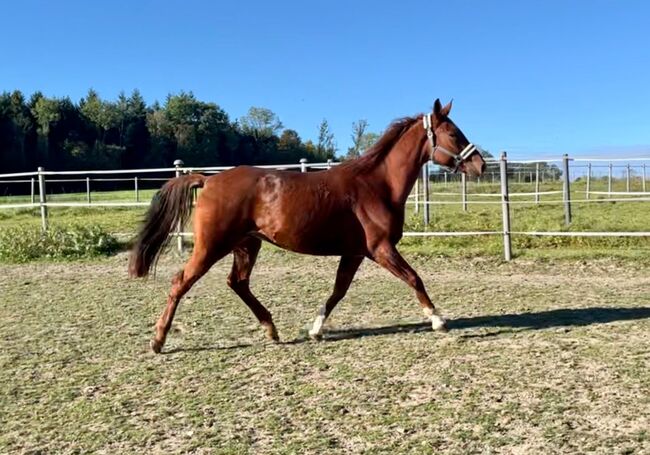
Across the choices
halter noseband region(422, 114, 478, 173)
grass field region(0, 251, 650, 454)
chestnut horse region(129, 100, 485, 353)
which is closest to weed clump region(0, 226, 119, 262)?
grass field region(0, 251, 650, 454)

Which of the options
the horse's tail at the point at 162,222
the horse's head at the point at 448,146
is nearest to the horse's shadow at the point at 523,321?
the horse's head at the point at 448,146

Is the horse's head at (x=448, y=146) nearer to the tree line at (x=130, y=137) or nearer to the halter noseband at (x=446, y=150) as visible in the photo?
the halter noseband at (x=446, y=150)

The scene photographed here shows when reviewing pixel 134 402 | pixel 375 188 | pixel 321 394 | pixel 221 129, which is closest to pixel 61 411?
pixel 134 402

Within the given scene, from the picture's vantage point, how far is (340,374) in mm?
3889

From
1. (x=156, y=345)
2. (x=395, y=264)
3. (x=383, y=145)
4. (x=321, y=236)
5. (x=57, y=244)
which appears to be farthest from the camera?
(x=57, y=244)

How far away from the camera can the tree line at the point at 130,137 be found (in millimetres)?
48897

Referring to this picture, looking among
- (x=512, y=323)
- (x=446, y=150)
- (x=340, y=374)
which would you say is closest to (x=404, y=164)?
(x=446, y=150)

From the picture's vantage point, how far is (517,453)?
8.75ft

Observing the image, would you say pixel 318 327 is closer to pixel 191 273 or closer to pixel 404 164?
pixel 191 273

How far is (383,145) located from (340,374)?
201 cm

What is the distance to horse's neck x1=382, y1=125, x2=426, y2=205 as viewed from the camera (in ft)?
16.0

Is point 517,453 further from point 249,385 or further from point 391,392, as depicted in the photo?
point 249,385

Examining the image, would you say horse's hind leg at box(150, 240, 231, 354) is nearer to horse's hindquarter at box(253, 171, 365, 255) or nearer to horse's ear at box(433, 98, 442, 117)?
horse's hindquarter at box(253, 171, 365, 255)

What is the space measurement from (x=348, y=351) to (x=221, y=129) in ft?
215
